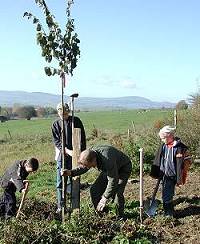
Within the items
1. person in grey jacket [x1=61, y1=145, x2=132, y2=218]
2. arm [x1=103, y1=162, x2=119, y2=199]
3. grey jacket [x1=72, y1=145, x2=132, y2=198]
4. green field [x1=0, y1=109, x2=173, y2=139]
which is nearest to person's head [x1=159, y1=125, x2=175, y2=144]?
person in grey jacket [x1=61, y1=145, x2=132, y2=218]

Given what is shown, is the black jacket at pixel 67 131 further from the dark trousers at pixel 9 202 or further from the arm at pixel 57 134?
the dark trousers at pixel 9 202

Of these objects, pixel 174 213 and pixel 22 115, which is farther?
pixel 22 115

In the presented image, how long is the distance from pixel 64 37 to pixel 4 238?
284 centimetres

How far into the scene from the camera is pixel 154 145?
48.5ft

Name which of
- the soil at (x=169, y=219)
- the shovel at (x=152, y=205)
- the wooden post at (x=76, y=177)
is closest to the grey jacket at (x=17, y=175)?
the soil at (x=169, y=219)

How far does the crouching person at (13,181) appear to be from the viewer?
24.3ft

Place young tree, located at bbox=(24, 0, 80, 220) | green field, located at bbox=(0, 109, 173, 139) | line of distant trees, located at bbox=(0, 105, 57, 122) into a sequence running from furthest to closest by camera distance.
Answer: line of distant trees, located at bbox=(0, 105, 57, 122) → green field, located at bbox=(0, 109, 173, 139) → young tree, located at bbox=(24, 0, 80, 220)

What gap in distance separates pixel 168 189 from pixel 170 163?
45cm

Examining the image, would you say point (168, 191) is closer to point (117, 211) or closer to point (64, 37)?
point (117, 211)

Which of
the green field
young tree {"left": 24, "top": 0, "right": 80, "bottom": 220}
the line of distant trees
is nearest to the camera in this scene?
young tree {"left": 24, "top": 0, "right": 80, "bottom": 220}

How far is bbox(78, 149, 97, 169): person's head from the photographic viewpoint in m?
6.68

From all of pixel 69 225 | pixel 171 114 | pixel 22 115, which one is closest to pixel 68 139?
pixel 69 225

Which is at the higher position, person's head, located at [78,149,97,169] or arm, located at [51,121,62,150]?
arm, located at [51,121,62,150]

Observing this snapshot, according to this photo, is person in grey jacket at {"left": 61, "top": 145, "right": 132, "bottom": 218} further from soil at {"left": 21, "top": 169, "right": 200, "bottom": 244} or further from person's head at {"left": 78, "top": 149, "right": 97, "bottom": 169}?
soil at {"left": 21, "top": 169, "right": 200, "bottom": 244}
